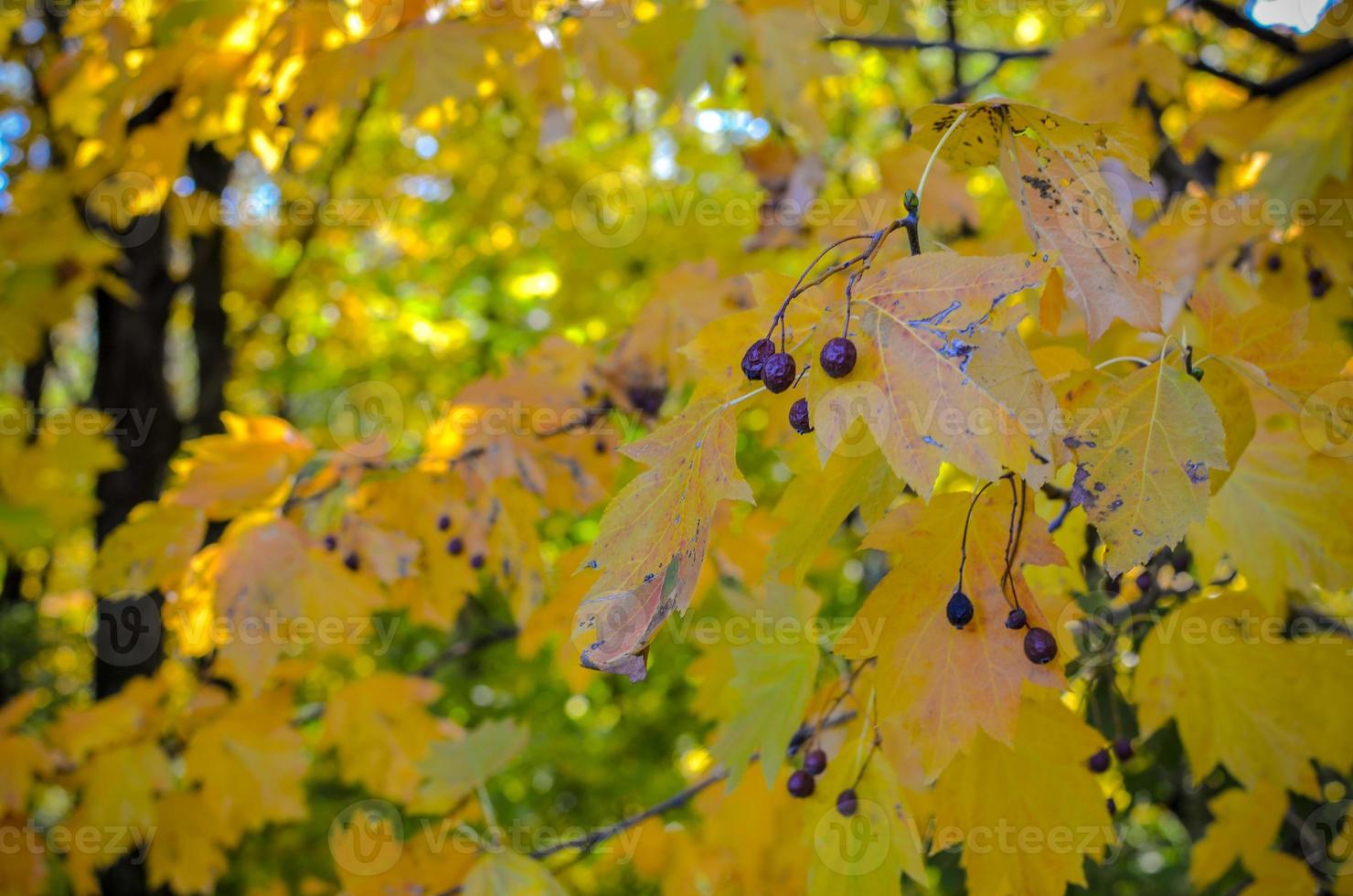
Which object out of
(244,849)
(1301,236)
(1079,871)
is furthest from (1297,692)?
(244,849)

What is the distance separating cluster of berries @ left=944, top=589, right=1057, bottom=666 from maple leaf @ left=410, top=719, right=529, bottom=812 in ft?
3.95

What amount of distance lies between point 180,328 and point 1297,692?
973 centimetres

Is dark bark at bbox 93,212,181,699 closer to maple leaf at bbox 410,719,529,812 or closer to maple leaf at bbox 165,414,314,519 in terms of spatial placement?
maple leaf at bbox 165,414,314,519

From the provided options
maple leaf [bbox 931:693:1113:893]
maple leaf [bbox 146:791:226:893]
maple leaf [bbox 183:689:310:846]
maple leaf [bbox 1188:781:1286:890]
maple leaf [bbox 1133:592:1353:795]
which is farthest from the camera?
maple leaf [bbox 146:791:226:893]

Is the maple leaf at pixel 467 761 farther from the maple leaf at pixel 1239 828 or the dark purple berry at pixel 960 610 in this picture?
the maple leaf at pixel 1239 828

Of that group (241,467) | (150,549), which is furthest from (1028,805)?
(150,549)

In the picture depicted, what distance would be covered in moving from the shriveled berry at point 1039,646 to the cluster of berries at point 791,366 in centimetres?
39

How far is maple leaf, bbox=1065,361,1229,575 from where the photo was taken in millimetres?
1089

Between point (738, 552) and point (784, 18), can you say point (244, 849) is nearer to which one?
point (738, 552)

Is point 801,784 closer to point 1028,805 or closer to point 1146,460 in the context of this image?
point 1028,805

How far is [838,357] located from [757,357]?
13 cm

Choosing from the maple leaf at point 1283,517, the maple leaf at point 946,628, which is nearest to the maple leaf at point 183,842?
the maple leaf at point 946,628

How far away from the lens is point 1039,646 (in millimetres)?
1177

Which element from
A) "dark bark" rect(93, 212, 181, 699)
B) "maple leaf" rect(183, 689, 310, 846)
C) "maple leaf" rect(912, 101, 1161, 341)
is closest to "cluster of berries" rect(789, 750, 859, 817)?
"maple leaf" rect(912, 101, 1161, 341)
